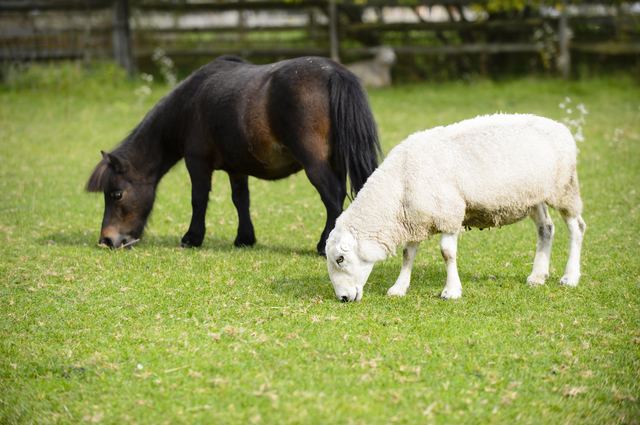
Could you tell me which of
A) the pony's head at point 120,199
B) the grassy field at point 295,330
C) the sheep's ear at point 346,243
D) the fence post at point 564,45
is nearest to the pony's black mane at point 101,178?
the pony's head at point 120,199

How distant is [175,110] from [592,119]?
10.2 m

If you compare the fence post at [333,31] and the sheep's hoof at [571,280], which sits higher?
the fence post at [333,31]

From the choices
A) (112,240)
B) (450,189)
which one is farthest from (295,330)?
(112,240)

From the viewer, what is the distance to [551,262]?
240 inches

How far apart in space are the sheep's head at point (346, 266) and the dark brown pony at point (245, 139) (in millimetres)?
1201

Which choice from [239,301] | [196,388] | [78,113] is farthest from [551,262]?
[78,113]

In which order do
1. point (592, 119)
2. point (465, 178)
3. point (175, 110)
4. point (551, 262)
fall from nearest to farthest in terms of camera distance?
point (465, 178) → point (551, 262) → point (175, 110) → point (592, 119)

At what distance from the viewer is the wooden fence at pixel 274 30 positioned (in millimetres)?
17797

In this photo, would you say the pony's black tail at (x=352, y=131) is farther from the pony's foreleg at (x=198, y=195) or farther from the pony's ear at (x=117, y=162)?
the pony's ear at (x=117, y=162)

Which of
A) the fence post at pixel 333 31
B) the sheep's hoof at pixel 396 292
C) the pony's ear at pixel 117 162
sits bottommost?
the sheep's hoof at pixel 396 292

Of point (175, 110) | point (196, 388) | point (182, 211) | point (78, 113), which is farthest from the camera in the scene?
point (78, 113)

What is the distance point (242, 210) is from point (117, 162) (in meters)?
1.56

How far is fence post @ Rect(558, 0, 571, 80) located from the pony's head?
14400 mm

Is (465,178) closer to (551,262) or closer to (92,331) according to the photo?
(551,262)
